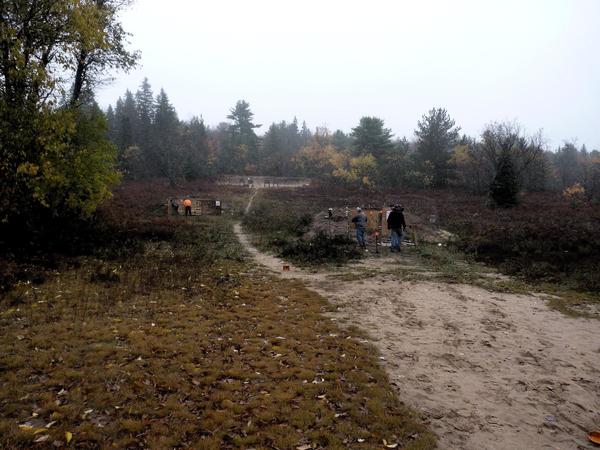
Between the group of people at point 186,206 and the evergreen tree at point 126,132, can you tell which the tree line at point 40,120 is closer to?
the group of people at point 186,206

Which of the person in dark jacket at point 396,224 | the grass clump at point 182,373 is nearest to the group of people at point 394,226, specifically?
the person in dark jacket at point 396,224

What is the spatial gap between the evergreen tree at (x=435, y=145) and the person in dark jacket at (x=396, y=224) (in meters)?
34.3

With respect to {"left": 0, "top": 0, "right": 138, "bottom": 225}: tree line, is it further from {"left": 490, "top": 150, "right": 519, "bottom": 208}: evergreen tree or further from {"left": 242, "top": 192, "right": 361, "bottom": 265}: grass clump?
{"left": 490, "top": 150, "right": 519, "bottom": 208}: evergreen tree

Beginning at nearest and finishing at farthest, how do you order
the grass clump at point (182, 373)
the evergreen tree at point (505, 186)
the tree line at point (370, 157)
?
the grass clump at point (182, 373) → the evergreen tree at point (505, 186) → the tree line at point (370, 157)

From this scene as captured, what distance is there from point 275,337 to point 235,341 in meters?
0.87

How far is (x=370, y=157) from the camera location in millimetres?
53031

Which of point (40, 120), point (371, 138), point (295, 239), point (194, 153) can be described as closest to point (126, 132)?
point (194, 153)

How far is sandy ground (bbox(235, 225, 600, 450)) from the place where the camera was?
5.30 m

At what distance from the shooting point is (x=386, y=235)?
21891 millimetres

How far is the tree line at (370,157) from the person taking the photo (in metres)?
40.2

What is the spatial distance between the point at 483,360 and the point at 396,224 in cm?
1074

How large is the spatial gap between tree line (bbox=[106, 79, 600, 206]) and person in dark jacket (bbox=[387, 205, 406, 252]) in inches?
723

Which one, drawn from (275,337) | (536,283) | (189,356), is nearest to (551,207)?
(536,283)

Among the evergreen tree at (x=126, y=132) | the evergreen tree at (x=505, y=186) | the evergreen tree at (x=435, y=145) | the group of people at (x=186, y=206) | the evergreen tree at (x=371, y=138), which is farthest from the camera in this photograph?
the evergreen tree at (x=126, y=132)
